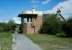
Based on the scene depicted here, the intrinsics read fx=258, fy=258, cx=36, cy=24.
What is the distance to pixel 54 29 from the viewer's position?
58.8 metres

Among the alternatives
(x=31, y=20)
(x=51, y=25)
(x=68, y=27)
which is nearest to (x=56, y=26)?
(x=51, y=25)

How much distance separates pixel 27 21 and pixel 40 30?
4503mm

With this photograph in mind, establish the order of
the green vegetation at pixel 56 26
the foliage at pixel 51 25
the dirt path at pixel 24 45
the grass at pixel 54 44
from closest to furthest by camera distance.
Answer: the dirt path at pixel 24 45, the grass at pixel 54 44, the green vegetation at pixel 56 26, the foliage at pixel 51 25

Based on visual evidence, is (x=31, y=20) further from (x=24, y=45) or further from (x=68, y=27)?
(x=24, y=45)

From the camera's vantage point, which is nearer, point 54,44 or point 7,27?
point 54,44

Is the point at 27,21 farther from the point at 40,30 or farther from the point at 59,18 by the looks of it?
the point at 59,18

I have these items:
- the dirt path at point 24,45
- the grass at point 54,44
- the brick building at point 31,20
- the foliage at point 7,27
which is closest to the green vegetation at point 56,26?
the brick building at point 31,20

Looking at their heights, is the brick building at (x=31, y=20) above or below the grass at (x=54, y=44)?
above

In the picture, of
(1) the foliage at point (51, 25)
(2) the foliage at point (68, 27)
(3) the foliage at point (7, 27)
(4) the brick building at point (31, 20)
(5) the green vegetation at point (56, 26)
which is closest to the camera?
(2) the foliage at point (68, 27)

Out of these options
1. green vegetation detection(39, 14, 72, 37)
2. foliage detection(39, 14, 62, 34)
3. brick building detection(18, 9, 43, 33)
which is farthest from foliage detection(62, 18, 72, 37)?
brick building detection(18, 9, 43, 33)

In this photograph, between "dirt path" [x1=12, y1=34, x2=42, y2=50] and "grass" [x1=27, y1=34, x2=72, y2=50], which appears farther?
"grass" [x1=27, y1=34, x2=72, y2=50]

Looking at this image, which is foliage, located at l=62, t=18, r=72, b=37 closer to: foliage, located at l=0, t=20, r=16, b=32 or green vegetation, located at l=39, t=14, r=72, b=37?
green vegetation, located at l=39, t=14, r=72, b=37

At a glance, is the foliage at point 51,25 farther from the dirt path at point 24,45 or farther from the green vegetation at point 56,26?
the dirt path at point 24,45

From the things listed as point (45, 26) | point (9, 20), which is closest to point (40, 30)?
point (45, 26)
